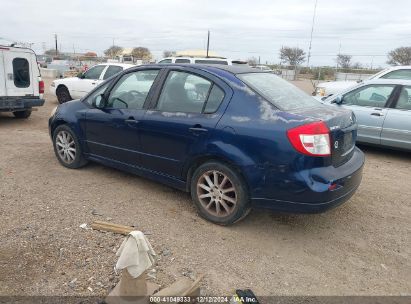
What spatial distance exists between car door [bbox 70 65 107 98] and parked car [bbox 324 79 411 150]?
7.67 meters

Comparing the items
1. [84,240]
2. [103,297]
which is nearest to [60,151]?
[84,240]

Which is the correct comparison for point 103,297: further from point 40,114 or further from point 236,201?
point 40,114

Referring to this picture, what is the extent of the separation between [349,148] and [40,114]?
9302mm

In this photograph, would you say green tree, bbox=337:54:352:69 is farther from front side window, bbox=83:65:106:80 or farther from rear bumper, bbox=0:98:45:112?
rear bumper, bbox=0:98:45:112

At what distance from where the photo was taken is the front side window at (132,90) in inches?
179

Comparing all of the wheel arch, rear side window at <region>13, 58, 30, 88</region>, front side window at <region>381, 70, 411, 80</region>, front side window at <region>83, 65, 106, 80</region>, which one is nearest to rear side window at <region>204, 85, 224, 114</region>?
the wheel arch

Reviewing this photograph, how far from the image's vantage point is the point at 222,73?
4.02 metres

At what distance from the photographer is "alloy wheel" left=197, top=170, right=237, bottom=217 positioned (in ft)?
12.5

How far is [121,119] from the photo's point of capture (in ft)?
15.2


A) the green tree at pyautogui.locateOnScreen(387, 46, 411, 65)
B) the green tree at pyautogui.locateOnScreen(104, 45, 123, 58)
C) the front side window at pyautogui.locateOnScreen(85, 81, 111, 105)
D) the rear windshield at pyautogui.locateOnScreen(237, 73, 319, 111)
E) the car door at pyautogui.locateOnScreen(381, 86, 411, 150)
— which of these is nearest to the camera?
the rear windshield at pyautogui.locateOnScreen(237, 73, 319, 111)

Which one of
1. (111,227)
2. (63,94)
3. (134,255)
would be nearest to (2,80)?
(63,94)

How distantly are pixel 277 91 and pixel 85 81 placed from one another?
31.2 feet

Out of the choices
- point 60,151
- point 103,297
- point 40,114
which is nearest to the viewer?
point 103,297

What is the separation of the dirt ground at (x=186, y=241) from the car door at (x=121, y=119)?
462 mm
